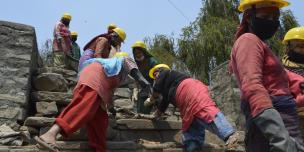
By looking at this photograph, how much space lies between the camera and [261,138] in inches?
107

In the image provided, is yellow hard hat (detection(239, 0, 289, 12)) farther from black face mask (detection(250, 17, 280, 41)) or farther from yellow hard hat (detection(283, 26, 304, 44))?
yellow hard hat (detection(283, 26, 304, 44))

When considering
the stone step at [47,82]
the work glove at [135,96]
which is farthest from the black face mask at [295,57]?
the work glove at [135,96]

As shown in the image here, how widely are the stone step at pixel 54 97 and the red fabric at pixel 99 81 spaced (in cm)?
90

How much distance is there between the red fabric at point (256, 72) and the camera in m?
2.62

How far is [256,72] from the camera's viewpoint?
2.70 meters

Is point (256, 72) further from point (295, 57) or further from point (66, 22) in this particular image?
point (66, 22)

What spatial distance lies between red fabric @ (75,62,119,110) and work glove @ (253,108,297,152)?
224cm

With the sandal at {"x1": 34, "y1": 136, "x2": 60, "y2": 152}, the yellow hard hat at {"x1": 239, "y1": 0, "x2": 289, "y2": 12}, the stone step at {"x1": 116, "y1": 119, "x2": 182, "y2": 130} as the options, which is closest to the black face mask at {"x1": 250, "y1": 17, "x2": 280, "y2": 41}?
the yellow hard hat at {"x1": 239, "y1": 0, "x2": 289, "y2": 12}

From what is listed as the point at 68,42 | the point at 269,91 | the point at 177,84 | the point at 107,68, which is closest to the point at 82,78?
the point at 107,68

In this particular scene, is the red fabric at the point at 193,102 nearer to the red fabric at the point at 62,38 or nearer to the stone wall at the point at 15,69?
the stone wall at the point at 15,69

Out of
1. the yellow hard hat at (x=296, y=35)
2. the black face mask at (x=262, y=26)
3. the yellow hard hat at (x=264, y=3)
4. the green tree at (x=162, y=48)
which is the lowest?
the green tree at (x=162, y=48)

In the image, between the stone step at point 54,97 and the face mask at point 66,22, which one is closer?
the stone step at point 54,97

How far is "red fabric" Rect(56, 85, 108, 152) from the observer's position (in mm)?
4152

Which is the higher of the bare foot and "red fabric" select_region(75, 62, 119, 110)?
"red fabric" select_region(75, 62, 119, 110)
